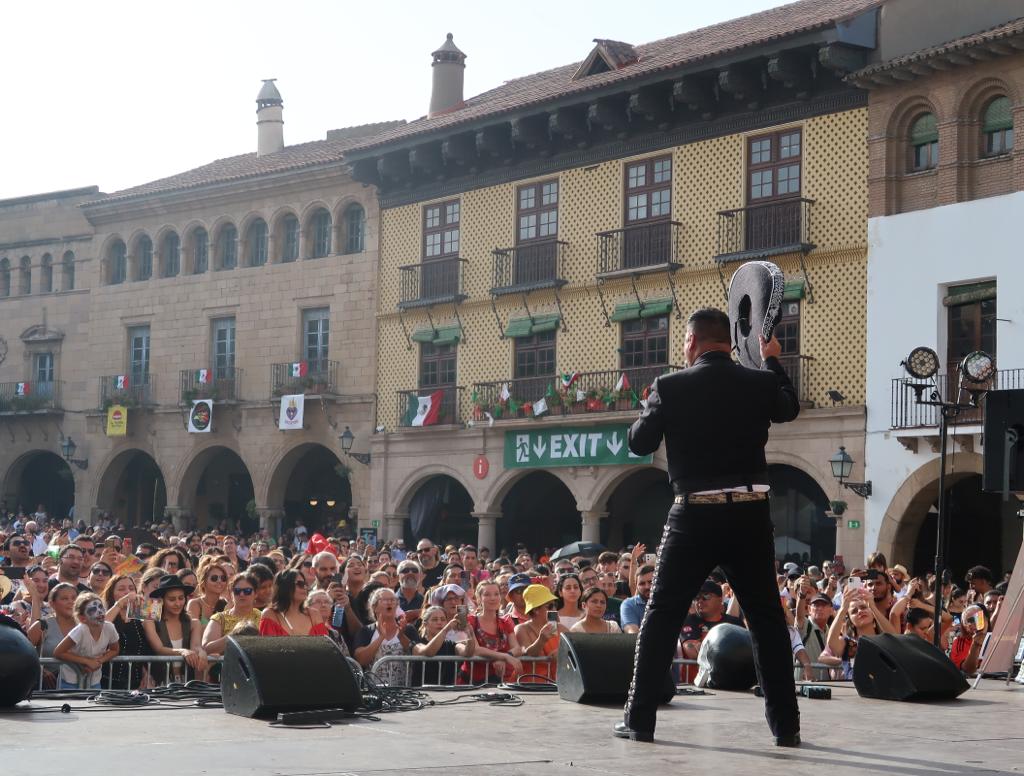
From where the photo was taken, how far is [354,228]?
37.6 meters

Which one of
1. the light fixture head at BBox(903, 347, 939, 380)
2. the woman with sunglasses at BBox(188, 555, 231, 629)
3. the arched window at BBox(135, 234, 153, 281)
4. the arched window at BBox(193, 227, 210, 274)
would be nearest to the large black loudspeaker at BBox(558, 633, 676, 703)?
the woman with sunglasses at BBox(188, 555, 231, 629)

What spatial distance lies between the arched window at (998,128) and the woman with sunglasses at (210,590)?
18625mm

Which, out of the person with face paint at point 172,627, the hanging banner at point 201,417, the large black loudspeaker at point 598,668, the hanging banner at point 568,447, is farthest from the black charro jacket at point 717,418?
the hanging banner at point 201,417

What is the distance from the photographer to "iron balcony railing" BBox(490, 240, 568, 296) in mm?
32812

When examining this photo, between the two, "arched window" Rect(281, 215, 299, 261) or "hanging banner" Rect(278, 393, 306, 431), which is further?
"arched window" Rect(281, 215, 299, 261)

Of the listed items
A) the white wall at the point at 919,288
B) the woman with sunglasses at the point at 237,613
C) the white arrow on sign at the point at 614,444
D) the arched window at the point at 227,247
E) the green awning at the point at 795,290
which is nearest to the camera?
the woman with sunglasses at the point at 237,613

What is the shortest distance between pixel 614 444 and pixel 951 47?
9870 millimetres

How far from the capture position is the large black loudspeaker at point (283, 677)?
24.8ft

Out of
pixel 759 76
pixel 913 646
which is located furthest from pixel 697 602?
pixel 759 76

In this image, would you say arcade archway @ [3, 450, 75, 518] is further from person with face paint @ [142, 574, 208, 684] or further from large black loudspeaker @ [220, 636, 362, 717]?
large black loudspeaker @ [220, 636, 362, 717]

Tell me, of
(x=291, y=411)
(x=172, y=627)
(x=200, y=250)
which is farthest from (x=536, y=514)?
(x=172, y=627)

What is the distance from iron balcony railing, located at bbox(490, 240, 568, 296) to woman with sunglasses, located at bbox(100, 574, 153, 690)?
2156 cm

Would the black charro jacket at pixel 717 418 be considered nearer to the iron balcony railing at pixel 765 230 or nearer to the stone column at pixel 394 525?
the iron balcony railing at pixel 765 230

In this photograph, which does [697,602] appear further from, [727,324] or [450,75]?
[450,75]
